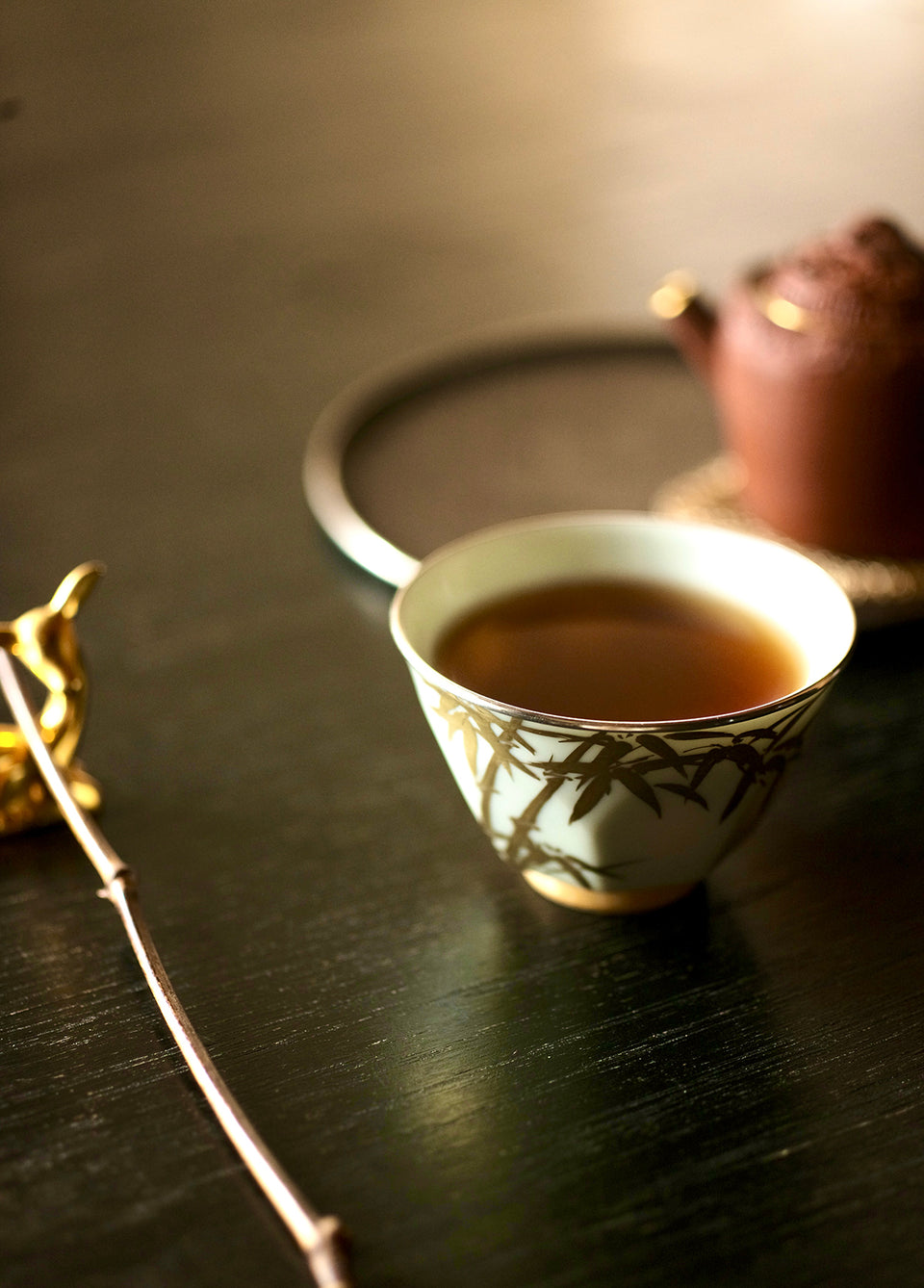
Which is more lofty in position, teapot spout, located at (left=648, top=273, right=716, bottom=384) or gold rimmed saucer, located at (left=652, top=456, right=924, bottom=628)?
teapot spout, located at (left=648, top=273, right=716, bottom=384)

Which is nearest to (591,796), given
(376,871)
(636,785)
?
(636,785)

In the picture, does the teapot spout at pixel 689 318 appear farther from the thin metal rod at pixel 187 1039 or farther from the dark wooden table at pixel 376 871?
the thin metal rod at pixel 187 1039

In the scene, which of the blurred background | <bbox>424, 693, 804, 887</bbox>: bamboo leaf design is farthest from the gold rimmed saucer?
the blurred background

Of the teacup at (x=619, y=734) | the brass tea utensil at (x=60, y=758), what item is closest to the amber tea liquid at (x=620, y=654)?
the teacup at (x=619, y=734)

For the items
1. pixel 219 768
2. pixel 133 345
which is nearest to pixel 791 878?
pixel 219 768

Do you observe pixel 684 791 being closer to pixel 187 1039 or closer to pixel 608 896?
pixel 608 896

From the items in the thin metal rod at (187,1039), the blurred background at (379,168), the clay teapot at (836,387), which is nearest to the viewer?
the thin metal rod at (187,1039)

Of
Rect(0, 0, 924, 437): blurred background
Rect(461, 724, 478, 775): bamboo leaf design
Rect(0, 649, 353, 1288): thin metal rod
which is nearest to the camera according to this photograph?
Rect(0, 649, 353, 1288): thin metal rod

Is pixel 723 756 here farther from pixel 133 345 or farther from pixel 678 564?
pixel 133 345

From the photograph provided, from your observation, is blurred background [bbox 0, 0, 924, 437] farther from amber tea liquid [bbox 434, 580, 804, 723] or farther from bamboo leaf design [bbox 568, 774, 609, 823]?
bamboo leaf design [bbox 568, 774, 609, 823]
